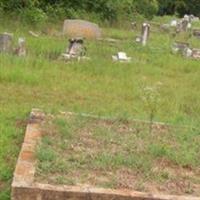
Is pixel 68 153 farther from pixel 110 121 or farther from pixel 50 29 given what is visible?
pixel 50 29

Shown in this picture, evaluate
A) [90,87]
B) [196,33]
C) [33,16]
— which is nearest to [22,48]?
[90,87]

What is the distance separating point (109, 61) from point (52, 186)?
24.6ft

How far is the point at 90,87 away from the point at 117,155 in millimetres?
4060

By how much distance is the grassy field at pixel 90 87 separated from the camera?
6852 mm

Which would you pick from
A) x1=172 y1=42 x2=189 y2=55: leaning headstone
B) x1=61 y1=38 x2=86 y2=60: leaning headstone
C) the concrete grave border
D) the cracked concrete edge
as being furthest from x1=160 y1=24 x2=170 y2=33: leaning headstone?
the concrete grave border

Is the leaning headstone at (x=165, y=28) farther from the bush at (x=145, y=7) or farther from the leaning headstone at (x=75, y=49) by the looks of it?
the leaning headstone at (x=75, y=49)

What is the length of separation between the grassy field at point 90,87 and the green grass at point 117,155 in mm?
226

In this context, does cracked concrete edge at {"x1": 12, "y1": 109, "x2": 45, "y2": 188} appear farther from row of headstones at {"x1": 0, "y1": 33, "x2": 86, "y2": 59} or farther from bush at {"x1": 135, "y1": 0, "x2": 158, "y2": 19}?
bush at {"x1": 135, "y1": 0, "x2": 158, "y2": 19}

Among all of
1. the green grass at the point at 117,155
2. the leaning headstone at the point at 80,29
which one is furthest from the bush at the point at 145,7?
the green grass at the point at 117,155

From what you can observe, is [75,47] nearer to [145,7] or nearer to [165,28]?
[165,28]

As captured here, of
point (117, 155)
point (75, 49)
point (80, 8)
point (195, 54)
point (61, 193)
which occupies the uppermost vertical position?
point (61, 193)

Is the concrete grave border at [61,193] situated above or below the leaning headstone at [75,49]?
above

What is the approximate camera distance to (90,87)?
30.8ft

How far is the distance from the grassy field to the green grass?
0.23 metres
